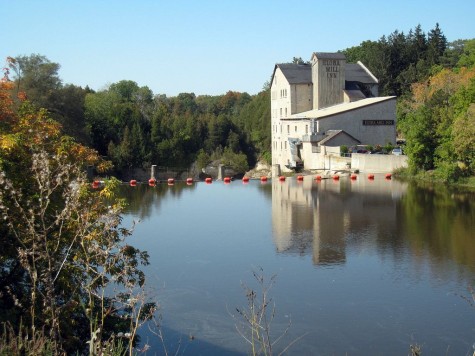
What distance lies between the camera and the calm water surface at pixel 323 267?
11.2 metres

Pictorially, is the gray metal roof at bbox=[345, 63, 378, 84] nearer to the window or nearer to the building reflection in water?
the window

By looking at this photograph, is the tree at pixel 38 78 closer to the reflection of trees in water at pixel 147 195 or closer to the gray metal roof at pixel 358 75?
the reflection of trees in water at pixel 147 195

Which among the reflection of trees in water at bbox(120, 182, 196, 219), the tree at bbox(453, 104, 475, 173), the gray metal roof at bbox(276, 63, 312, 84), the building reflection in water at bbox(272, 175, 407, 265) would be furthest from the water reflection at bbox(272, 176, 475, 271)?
the gray metal roof at bbox(276, 63, 312, 84)

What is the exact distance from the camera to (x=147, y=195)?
29.9m

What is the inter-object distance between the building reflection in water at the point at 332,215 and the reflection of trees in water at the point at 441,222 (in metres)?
0.65

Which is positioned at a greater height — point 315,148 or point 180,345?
point 315,148

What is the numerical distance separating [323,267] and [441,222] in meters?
6.80

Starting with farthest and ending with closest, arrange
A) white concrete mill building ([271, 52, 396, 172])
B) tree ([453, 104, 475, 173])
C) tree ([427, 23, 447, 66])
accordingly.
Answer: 1. tree ([427, 23, 447, 66])
2. white concrete mill building ([271, 52, 396, 172])
3. tree ([453, 104, 475, 173])

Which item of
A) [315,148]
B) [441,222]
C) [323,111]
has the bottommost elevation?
[441,222]

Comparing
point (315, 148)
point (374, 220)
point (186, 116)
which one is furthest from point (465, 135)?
point (186, 116)

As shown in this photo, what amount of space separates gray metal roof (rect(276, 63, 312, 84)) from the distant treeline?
7357 mm

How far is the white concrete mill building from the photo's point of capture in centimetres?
3697

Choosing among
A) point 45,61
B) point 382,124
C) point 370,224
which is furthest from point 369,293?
point 45,61

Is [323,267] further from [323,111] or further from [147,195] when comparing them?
[323,111]
